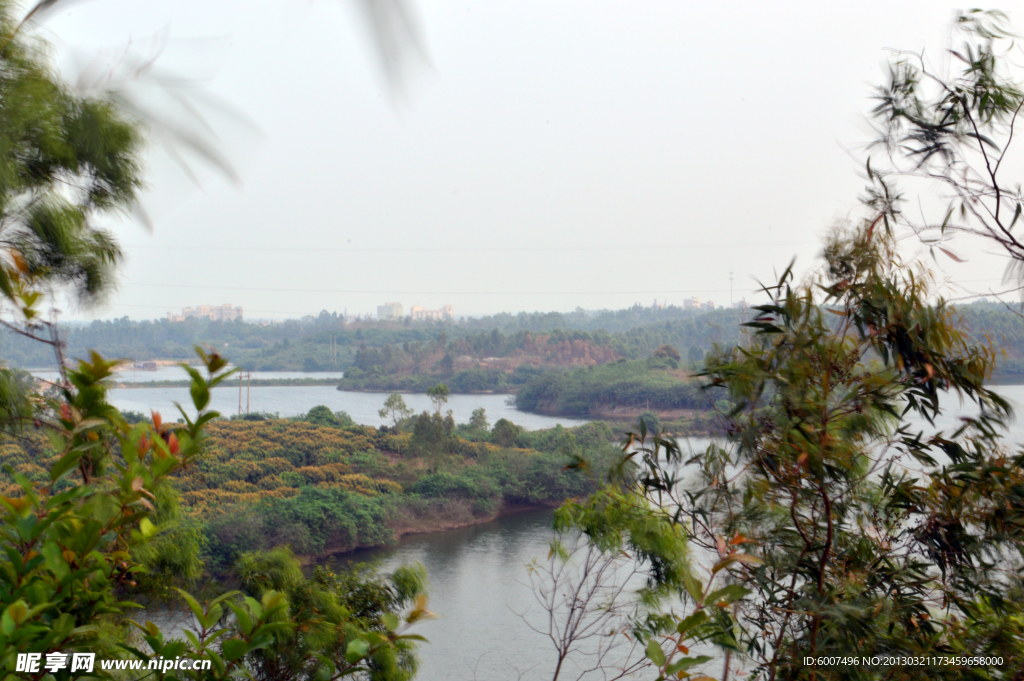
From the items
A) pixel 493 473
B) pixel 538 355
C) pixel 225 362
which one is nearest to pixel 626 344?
pixel 538 355

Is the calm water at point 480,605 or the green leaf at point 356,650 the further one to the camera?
the calm water at point 480,605

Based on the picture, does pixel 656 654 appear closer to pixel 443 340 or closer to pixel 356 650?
pixel 356 650

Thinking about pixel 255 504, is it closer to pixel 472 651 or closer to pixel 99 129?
pixel 472 651

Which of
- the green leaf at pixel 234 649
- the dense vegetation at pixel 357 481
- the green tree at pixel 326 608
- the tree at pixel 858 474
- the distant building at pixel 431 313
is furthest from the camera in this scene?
the distant building at pixel 431 313

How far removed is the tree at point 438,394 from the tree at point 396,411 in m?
1.33

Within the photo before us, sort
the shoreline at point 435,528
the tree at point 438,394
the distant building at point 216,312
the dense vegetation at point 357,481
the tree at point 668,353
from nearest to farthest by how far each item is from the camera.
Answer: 1. the distant building at point 216,312
2. the tree at point 668,353
3. the dense vegetation at point 357,481
4. the shoreline at point 435,528
5. the tree at point 438,394

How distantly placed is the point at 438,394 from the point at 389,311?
14580 mm

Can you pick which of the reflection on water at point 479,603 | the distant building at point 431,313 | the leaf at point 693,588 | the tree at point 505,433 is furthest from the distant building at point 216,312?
the distant building at point 431,313

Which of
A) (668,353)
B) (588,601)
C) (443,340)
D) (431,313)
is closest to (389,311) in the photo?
(431,313)

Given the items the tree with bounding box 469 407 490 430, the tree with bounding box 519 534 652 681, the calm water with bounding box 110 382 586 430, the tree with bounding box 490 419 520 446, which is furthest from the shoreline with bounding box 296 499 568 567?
the tree with bounding box 519 534 652 681

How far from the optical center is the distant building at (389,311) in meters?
23.8

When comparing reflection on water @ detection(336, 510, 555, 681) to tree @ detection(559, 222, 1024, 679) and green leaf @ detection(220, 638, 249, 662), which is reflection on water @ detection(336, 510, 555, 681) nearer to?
tree @ detection(559, 222, 1024, 679)

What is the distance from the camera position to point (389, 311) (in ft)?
80.9

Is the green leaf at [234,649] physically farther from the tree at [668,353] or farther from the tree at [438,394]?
the tree at [438,394]
